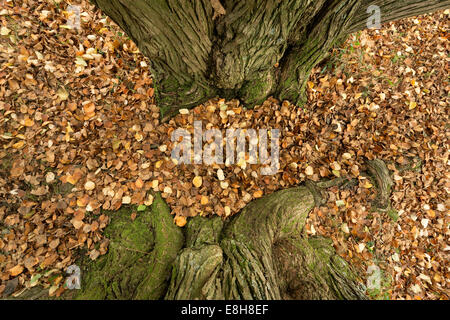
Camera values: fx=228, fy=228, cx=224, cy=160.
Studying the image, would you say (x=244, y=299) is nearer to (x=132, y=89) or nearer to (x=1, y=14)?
(x=132, y=89)

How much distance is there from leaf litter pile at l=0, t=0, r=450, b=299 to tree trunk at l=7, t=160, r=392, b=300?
0.11 metres

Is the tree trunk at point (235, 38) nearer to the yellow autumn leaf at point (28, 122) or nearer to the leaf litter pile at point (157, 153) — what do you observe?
the leaf litter pile at point (157, 153)

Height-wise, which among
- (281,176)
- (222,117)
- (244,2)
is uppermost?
(244,2)

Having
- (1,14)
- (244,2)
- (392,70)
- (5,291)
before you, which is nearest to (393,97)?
(392,70)

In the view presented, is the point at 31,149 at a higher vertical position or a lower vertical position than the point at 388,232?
higher

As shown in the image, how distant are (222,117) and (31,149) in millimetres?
1702

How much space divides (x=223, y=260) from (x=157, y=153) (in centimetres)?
110

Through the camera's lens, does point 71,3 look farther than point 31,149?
Yes

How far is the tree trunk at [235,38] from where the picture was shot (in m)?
1.52

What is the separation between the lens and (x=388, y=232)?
226 cm

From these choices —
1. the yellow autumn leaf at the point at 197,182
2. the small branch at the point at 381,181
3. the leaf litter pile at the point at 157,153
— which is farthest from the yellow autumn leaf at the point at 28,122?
the small branch at the point at 381,181

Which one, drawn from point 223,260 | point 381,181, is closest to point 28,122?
point 223,260

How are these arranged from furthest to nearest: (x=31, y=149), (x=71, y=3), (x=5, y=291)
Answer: (x=71, y=3) → (x=31, y=149) → (x=5, y=291)

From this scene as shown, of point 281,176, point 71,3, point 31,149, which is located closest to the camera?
point 31,149
